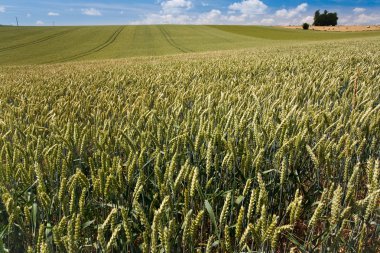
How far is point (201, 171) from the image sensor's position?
1869 mm

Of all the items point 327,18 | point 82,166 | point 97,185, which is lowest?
point 82,166

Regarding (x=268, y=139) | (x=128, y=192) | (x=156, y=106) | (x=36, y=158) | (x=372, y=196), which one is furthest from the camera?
(x=156, y=106)

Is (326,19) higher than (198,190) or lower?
higher

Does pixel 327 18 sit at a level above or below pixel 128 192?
above

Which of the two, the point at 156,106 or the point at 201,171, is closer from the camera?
the point at 201,171

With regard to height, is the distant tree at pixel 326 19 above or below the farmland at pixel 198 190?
above

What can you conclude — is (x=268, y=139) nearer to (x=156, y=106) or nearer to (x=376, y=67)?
(x=156, y=106)

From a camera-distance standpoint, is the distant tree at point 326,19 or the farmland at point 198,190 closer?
the farmland at point 198,190

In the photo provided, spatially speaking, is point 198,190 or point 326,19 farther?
point 326,19

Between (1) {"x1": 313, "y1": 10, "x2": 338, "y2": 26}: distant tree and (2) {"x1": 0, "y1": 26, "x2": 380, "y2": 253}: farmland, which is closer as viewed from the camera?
(2) {"x1": 0, "y1": 26, "x2": 380, "y2": 253}: farmland

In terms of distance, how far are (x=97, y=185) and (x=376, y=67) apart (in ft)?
20.9

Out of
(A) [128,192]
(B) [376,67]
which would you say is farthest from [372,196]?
(B) [376,67]

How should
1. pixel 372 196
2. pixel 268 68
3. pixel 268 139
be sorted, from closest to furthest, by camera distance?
pixel 372 196
pixel 268 139
pixel 268 68

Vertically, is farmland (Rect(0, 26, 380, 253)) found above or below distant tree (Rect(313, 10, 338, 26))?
below
